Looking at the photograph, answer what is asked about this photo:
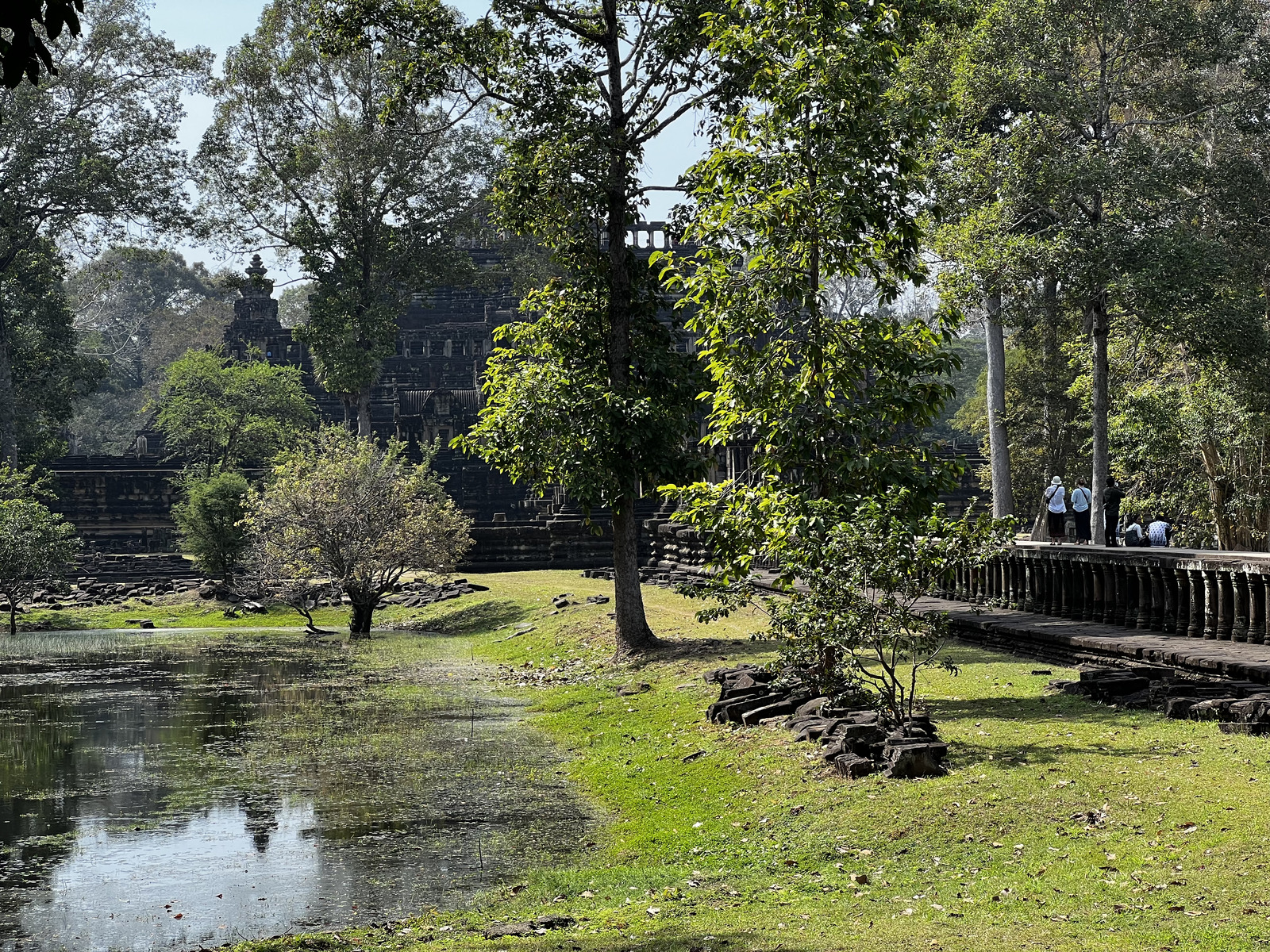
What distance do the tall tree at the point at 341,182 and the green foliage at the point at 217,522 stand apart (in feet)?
27.9

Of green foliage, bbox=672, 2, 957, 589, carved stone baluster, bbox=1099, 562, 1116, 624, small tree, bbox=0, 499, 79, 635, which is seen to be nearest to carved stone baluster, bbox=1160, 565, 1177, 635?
carved stone baluster, bbox=1099, 562, 1116, 624

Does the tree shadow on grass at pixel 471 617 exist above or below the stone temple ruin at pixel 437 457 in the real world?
below

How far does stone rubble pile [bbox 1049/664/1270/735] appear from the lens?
9.40 meters

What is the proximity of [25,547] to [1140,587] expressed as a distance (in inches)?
961

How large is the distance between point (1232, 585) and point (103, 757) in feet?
38.5

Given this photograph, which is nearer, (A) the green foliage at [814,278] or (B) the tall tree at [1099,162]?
(A) the green foliage at [814,278]

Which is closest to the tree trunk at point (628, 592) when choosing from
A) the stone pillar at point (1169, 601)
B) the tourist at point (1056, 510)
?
the stone pillar at point (1169, 601)

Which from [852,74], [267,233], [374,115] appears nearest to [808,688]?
[852,74]

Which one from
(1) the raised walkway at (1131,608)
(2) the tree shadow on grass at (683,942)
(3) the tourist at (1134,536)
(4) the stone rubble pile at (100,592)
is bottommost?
(2) the tree shadow on grass at (683,942)

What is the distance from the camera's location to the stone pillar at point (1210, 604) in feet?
44.1

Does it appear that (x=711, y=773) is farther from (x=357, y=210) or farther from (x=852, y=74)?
(x=357, y=210)

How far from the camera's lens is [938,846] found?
7.91m

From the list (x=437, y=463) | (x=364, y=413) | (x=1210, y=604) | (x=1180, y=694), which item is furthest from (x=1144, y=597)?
(x=437, y=463)

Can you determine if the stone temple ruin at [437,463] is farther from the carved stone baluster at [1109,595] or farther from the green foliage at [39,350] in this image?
the carved stone baluster at [1109,595]
